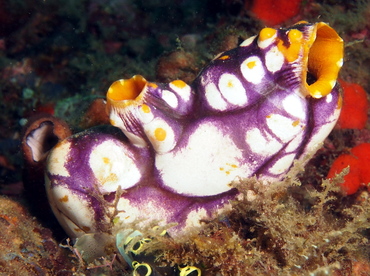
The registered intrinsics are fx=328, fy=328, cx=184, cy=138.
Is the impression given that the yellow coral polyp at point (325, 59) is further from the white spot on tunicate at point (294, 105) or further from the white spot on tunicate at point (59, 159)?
the white spot on tunicate at point (59, 159)

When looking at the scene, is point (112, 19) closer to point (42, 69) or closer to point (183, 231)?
point (42, 69)

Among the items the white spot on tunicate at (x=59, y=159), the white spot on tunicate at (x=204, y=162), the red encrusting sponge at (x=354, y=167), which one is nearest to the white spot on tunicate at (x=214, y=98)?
the white spot on tunicate at (x=204, y=162)

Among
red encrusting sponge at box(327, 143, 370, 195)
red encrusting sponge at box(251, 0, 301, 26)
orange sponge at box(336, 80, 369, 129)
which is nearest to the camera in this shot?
red encrusting sponge at box(327, 143, 370, 195)

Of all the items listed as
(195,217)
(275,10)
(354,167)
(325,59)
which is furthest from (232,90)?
(275,10)

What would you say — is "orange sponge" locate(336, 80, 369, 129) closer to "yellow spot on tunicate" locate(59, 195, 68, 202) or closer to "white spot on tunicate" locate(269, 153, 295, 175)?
"white spot on tunicate" locate(269, 153, 295, 175)

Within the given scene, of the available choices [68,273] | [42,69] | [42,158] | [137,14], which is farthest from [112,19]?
[68,273]

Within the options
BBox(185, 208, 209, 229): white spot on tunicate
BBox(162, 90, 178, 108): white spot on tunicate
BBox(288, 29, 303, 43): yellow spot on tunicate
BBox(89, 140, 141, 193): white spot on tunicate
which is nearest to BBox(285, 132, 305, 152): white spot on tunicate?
BBox(288, 29, 303, 43): yellow spot on tunicate
